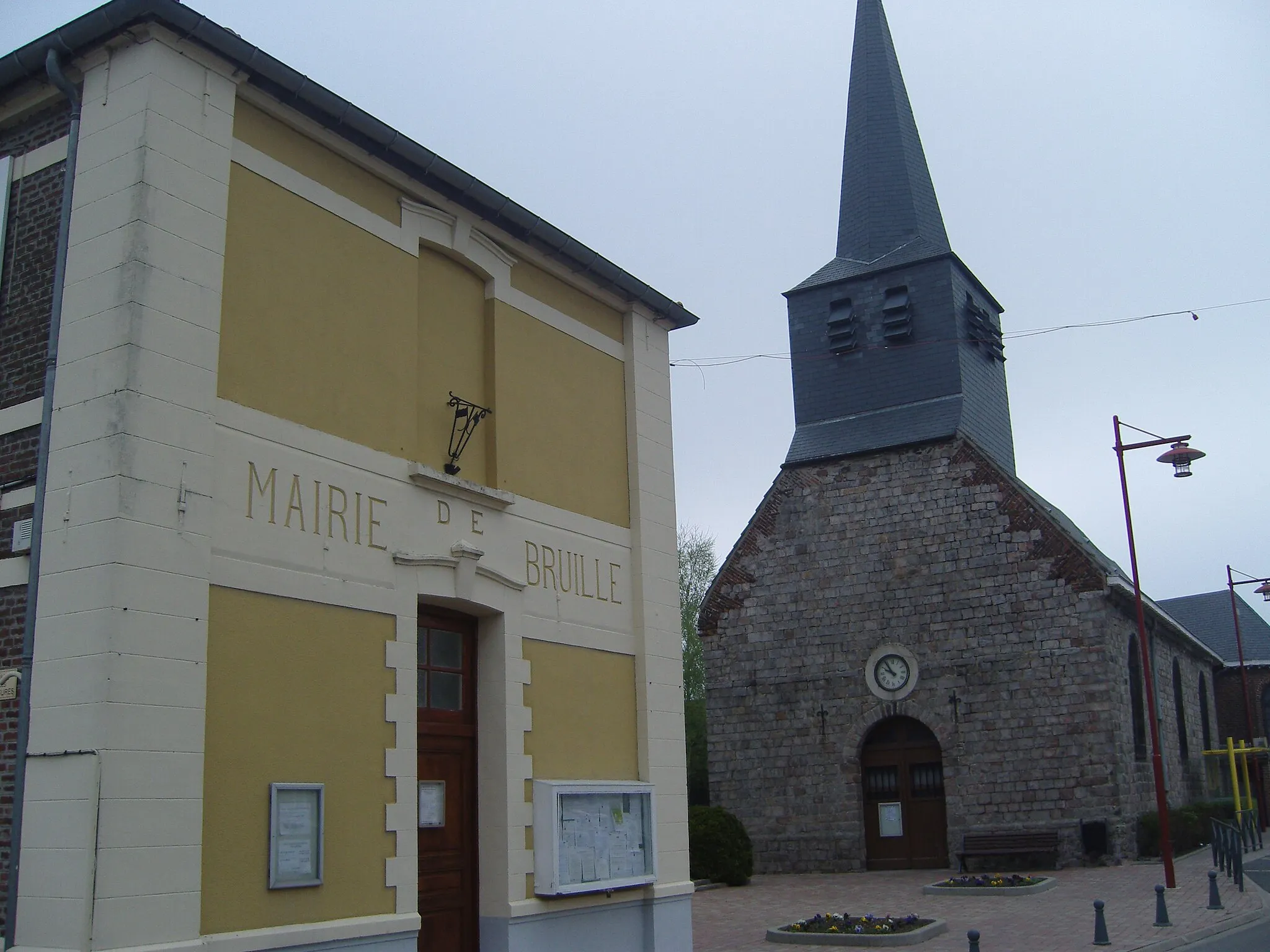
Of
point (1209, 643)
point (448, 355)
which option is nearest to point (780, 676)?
point (448, 355)

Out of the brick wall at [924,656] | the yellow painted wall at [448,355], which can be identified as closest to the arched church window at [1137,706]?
the brick wall at [924,656]

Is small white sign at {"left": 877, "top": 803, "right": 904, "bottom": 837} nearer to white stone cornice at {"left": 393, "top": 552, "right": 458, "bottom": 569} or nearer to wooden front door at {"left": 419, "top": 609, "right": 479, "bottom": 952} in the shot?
wooden front door at {"left": 419, "top": 609, "right": 479, "bottom": 952}

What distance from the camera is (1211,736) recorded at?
33688mm

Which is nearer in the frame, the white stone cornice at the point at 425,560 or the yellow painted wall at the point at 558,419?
the white stone cornice at the point at 425,560

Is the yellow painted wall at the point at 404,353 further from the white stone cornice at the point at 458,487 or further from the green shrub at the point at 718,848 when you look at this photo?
the green shrub at the point at 718,848

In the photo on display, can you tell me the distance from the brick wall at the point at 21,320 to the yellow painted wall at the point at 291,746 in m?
1.16

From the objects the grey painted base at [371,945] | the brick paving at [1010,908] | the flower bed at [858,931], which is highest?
the grey painted base at [371,945]

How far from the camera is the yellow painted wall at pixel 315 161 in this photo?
8.71 m

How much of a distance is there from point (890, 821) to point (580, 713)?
14.4m

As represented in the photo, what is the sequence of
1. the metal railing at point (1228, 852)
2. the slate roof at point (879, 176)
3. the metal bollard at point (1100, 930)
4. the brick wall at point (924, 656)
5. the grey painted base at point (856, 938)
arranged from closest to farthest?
the metal bollard at point (1100, 930)
the grey painted base at point (856, 938)
the metal railing at point (1228, 852)
the brick wall at point (924, 656)
the slate roof at point (879, 176)

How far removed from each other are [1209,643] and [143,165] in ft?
142

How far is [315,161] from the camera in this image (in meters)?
9.26

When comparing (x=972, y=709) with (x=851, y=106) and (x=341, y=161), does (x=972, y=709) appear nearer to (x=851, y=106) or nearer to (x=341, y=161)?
(x=851, y=106)

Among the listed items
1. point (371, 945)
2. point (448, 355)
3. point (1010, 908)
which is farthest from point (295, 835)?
point (1010, 908)
